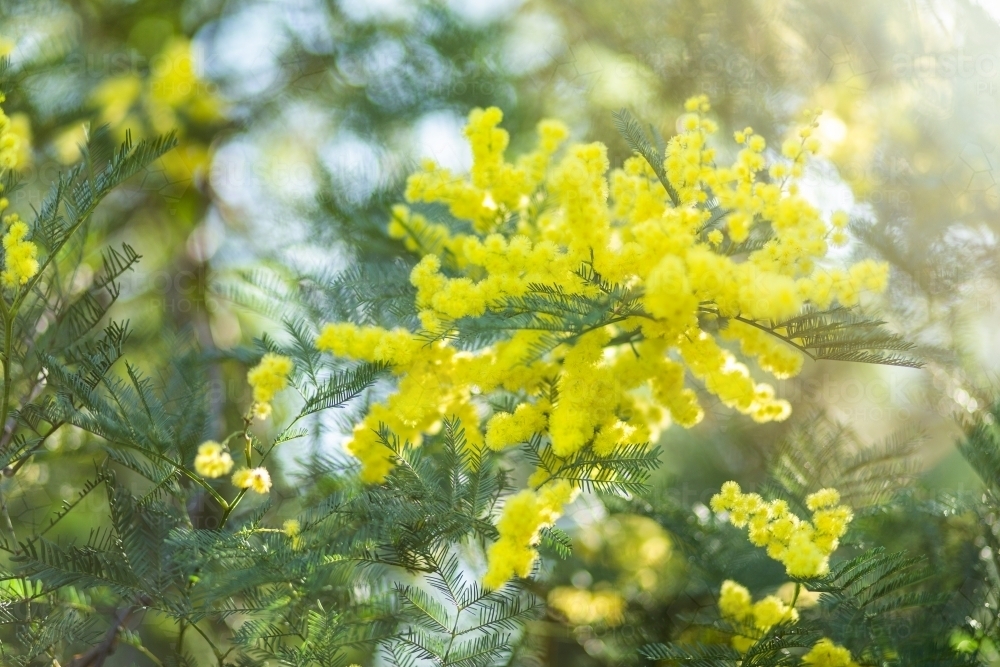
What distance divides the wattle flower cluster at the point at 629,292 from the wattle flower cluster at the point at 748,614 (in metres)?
0.23

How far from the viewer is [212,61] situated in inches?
87.7

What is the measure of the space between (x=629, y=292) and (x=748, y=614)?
463mm

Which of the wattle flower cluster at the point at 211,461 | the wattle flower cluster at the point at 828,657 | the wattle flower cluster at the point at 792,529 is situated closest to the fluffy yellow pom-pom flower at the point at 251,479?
the wattle flower cluster at the point at 211,461

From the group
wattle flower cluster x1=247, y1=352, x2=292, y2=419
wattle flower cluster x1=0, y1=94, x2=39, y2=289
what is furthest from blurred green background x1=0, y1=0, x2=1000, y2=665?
wattle flower cluster x1=0, y1=94, x2=39, y2=289

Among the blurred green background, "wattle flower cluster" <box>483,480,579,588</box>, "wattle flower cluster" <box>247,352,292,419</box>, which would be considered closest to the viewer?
"wattle flower cluster" <box>483,480,579,588</box>

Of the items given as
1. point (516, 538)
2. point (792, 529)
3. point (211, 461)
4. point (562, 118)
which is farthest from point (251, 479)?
point (562, 118)

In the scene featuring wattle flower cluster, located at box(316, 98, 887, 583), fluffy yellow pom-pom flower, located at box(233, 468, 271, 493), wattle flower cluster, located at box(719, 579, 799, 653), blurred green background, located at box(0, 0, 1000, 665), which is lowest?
fluffy yellow pom-pom flower, located at box(233, 468, 271, 493)

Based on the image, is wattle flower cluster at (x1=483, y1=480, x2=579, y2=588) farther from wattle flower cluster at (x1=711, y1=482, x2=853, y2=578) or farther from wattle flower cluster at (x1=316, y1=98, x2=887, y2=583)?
wattle flower cluster at (x1=711, y1=482, x2=853, y2=578)

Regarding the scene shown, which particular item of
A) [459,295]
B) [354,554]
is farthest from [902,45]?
[354,554]

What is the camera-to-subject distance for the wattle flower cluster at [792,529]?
796mm

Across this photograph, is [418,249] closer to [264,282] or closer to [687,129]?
[264,282]

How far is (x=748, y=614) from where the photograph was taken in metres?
1.00

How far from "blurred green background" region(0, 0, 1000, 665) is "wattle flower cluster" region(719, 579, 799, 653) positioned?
0.23 m

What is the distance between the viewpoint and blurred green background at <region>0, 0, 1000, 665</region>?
1425 mm
